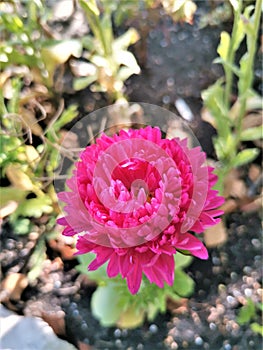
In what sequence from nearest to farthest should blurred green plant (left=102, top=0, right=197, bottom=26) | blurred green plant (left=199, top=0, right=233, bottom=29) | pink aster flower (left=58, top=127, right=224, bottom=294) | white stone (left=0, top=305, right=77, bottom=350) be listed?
Result: 1. pink aster flower (left=58, top=127, right=224, bottom=294)
2. white stone (left=0, top=305, right=77, bottom=350)
3. blurred green plant (left=102, top=0, right=197, bottom=26)
4. blurred green plant (left=199, top=0, right=233, bottom=29)

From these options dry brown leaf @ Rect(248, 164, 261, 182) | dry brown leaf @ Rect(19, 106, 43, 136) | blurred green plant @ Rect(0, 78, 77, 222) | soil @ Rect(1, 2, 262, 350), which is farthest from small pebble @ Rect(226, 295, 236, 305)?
dry brown leaf @ Rect(19, 106, 43, 136)

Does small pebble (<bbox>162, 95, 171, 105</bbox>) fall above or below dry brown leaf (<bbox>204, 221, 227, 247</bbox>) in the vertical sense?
above

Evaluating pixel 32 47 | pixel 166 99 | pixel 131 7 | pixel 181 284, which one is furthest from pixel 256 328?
pixel 131 7

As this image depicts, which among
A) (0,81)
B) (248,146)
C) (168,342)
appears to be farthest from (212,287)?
(0,81)

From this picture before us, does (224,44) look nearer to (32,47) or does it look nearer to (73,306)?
(32,47)

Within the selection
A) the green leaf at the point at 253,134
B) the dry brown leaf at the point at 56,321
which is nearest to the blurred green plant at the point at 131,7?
the green leaf at the point at 253,134

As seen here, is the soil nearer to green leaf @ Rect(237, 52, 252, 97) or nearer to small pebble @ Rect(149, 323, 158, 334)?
small pebble @ Rect(149, 323, 158, 334)

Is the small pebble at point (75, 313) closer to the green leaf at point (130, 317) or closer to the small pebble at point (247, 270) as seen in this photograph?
the green leaf at point (130, 317)
